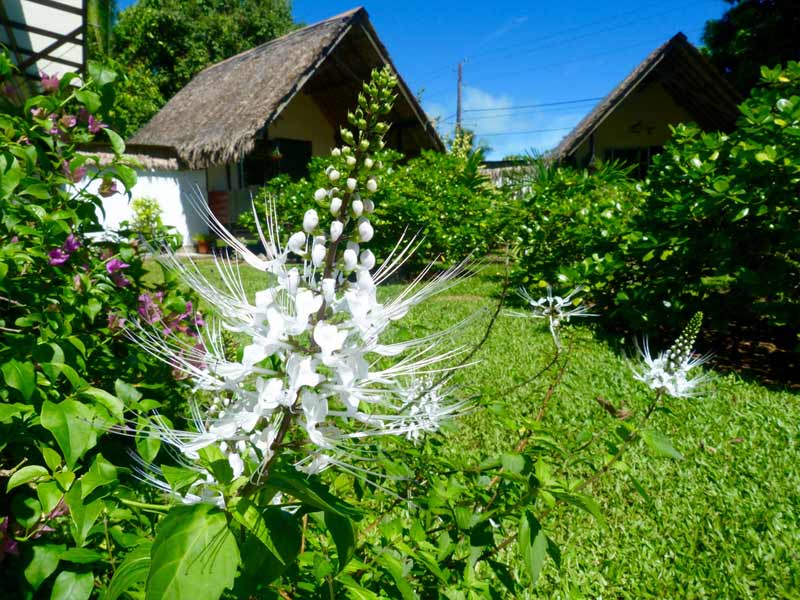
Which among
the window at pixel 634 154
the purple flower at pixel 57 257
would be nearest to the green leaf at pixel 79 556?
the purple flower at pixel 57 257

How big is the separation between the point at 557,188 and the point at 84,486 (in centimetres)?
803

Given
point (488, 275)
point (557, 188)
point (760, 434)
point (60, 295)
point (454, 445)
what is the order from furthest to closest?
point (488, 275) < point (557, 188) < point (760, 434) < point (454, 445) < point (60, 295)

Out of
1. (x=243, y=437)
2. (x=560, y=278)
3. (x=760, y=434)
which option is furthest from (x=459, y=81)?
(x=243, y=437)

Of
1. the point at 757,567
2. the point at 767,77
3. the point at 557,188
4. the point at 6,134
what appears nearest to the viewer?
the point at 6,134

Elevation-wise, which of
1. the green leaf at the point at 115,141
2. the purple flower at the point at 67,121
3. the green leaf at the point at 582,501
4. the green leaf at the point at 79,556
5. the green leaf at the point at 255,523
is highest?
the purple flower at the point at 67,121

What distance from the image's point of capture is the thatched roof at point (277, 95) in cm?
1161

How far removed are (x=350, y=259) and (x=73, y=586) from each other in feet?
2.94

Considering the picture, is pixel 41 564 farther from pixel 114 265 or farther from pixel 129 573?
pixel 114 265

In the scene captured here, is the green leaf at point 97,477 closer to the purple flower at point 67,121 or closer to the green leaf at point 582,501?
the green leaf at point 582,501

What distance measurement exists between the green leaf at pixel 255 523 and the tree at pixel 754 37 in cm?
2117

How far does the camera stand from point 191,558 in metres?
0.78

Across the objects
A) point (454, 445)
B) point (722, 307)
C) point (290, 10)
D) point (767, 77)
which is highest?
point (290, 10)

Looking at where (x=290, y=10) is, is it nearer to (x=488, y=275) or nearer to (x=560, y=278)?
(x=488, y=275)

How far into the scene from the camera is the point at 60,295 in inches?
73.5
